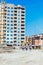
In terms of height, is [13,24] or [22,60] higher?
[13,24]

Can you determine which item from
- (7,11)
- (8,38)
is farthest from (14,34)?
(7,11)

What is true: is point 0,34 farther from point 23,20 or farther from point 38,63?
point 38,63

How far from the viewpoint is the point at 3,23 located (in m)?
105

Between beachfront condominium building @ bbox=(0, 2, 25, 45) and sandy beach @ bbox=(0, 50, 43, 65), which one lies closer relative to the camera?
sandy beach @ bbox=(0, 50, 43, 65)

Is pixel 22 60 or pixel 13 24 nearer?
pixel 22 60

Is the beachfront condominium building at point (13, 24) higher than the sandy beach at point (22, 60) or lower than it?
higher

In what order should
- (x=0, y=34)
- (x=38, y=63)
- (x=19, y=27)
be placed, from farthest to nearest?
(x=19, y=27) < (x=0, y=34) < (x=38, y=63)

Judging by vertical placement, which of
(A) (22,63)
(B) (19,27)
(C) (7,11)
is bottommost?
(A) (22,63)

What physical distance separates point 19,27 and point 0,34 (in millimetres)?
12392

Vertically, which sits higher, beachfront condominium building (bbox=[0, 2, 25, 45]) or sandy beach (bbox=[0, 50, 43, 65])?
beachfront condominium building (bbox=[0, 2, 25, 45])

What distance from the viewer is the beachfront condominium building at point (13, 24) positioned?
10781cm

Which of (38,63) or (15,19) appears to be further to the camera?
(15,19)

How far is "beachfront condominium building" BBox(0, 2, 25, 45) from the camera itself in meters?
108

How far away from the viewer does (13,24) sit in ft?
371
